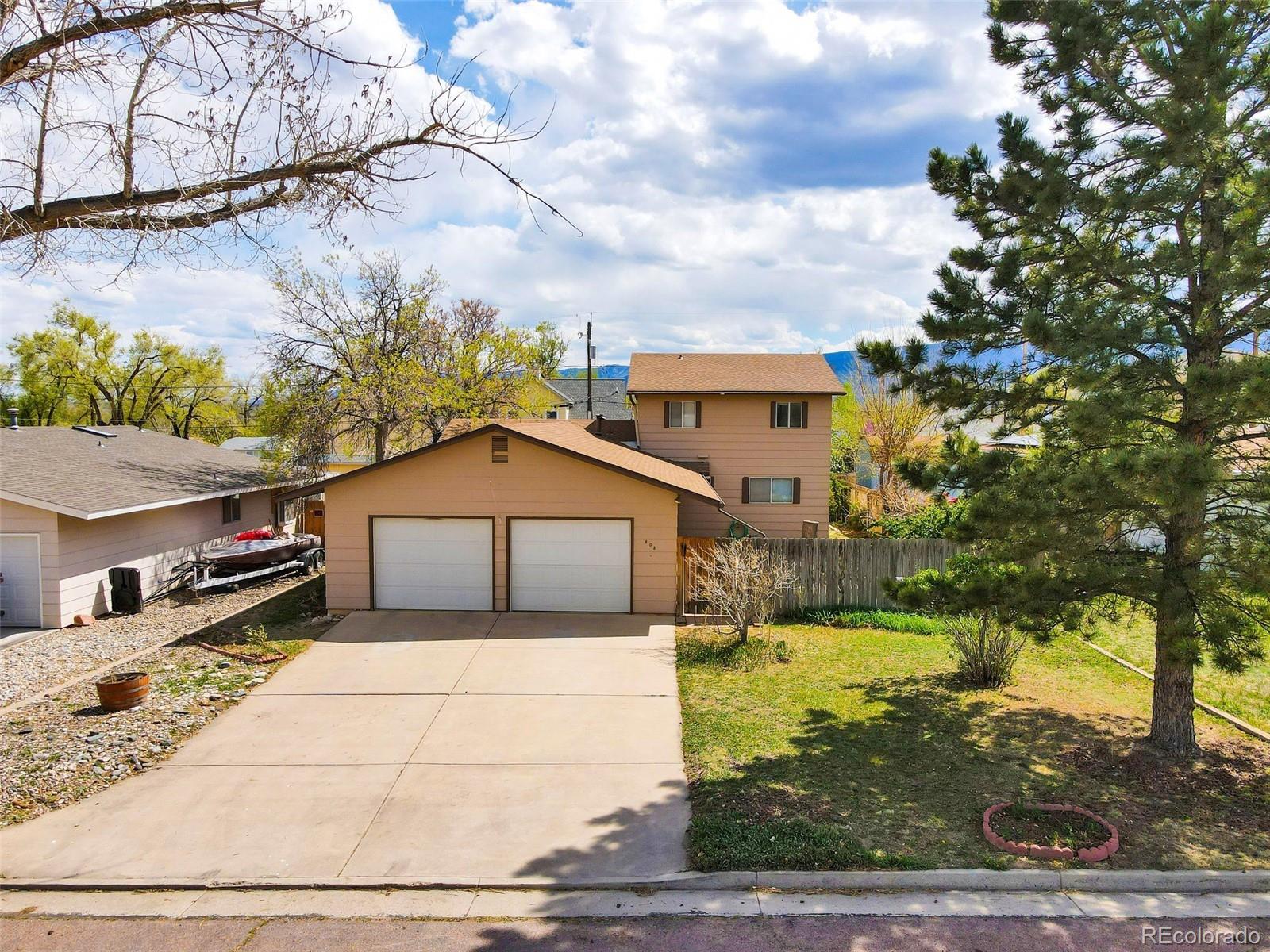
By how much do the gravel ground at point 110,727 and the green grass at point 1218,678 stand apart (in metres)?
11.4

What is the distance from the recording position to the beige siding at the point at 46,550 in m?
13.8

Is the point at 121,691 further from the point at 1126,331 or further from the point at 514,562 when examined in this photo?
the point at 1126,331

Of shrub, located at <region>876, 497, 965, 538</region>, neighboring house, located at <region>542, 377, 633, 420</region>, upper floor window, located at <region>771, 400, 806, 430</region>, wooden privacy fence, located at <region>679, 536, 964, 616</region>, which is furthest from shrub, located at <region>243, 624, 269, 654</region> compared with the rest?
neighboring house, located at <region>542, 377, 633, 420</region>

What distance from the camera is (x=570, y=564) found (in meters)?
14.9

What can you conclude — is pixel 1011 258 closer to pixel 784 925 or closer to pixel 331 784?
pixel 784 925

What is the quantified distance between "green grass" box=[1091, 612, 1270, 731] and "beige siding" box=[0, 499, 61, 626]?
17265mm

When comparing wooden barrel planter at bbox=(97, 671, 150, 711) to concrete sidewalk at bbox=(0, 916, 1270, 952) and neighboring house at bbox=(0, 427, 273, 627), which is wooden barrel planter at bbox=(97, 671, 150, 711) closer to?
concrete sidewalk at bbox=(0, 916, 1270, 952)

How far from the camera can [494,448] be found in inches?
576

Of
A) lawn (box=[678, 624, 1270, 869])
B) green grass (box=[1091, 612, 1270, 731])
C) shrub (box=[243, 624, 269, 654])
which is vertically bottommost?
lawn (box=[678, 624, 1270, 869])

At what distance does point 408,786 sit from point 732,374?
17.1 m

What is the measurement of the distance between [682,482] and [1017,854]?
10.6 meters

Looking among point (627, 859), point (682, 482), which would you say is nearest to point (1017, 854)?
point (627, 859)

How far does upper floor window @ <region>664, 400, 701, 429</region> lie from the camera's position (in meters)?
21.8

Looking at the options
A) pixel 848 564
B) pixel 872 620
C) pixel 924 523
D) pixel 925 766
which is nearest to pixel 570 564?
pixel 848 564
